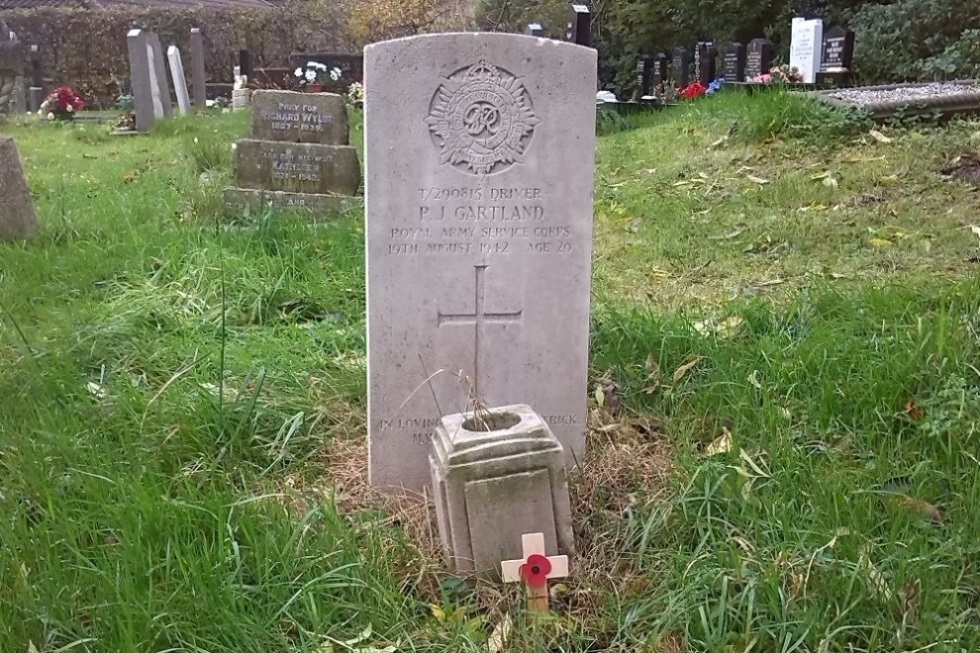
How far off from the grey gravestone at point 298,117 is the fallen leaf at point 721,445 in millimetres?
4543

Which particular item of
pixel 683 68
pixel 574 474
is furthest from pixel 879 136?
pixel 683 68

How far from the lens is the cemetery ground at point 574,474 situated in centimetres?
206

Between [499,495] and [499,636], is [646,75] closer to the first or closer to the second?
[499,495]

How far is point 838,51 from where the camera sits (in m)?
11.1

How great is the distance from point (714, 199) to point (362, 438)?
3.82 metres

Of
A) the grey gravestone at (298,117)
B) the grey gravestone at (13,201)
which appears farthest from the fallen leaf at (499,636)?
the grey gravestone at (298,117)

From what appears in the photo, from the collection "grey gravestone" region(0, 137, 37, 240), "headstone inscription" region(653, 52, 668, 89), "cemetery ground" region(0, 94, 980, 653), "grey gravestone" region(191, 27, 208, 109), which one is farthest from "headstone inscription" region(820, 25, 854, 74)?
"grey gravestone" region(191, 27, 208, 109)

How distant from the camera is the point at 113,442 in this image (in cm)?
281

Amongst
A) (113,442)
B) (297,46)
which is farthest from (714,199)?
(297,46)

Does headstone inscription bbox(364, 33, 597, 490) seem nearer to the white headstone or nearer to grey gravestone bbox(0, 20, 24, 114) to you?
the white headstone

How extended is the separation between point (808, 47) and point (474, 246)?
10771 millimetres

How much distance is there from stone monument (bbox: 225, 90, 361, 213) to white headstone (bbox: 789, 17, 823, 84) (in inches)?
291

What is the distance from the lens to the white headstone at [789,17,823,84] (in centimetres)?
1181

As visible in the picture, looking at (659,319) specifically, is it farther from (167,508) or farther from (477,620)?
(167,508)
